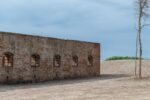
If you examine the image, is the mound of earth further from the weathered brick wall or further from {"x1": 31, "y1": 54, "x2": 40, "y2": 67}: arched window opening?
{"x1": 31, "y1": 54, "x2": 40, "y2": 67}: arched window opening

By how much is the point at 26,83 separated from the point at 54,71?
4095 millimetres

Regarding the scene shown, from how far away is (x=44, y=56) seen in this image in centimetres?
3738

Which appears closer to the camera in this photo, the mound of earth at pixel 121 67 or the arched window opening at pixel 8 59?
the arched window opening at pixel 8 59

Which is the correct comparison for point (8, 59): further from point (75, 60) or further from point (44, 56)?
point (75, 60)

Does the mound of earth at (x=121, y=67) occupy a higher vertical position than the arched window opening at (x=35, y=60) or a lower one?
lower

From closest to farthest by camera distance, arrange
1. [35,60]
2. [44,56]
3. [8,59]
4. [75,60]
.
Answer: [8,59], [35,60], [44,56], [75,60]

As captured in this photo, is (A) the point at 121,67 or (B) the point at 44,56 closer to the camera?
(B) the point at 44,56

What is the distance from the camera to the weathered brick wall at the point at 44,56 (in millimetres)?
33969

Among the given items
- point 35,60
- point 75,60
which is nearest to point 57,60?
point 75,60

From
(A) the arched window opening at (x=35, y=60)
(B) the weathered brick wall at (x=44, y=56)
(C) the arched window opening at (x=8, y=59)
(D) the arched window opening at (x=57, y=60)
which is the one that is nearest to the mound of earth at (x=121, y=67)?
(B) the weathered brick wall at (x=44, y=56)

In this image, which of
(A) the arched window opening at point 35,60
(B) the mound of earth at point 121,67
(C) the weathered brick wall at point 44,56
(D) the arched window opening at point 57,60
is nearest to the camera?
(C) the weathered brick wall at point 44,56

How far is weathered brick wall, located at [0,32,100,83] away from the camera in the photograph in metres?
34.0

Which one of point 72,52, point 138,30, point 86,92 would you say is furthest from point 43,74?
point 86,92

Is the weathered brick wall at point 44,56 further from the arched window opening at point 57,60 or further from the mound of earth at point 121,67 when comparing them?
the mound of earth at point 121,67
